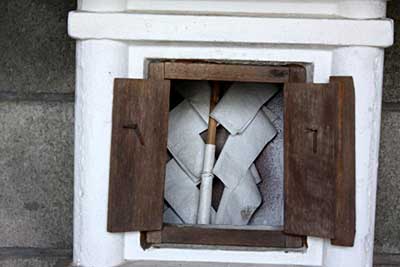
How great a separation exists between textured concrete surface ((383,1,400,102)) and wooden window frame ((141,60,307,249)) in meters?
0.35

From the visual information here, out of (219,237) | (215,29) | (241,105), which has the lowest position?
(219,237)

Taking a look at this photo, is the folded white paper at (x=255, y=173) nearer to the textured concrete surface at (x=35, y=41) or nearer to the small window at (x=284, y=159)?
the small window at (x=284, y=159)

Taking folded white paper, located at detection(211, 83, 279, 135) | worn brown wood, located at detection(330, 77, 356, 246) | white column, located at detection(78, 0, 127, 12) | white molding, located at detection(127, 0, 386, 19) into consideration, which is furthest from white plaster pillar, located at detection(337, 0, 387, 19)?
white column, located at detection(78, 0, 127, 12)

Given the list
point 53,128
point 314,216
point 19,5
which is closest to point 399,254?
point 314,216

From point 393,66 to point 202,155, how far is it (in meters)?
0.46

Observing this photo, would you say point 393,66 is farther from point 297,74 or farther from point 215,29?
point 215,29

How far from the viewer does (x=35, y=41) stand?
1.57 metres

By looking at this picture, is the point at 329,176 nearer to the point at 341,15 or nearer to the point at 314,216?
the point at 314,216

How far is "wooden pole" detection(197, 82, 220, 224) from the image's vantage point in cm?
150

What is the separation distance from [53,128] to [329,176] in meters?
0.64

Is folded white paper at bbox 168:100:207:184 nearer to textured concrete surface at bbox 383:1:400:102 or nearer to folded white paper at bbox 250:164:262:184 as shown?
folded white paper at bbox 250:164:262:184

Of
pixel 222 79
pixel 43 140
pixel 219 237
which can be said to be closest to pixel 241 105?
pixel 222 79

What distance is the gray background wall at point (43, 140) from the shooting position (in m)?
1.57

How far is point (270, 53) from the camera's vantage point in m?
1.29
